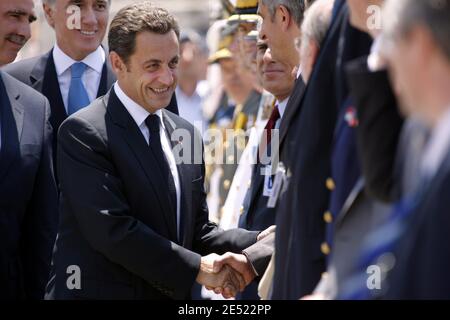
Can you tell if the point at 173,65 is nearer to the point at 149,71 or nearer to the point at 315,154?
the point at 149,71

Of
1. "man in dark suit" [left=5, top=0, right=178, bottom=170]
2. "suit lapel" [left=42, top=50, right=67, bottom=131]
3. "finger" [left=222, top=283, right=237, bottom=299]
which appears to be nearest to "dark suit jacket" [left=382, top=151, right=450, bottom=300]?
"finger" [left=222, top=283, right=237, bottom=299]

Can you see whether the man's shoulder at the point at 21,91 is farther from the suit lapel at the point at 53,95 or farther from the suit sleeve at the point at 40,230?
the suit lapel at the point at 53,95

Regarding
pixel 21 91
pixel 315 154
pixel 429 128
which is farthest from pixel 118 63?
pixel 429 128

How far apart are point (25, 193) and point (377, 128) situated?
272cm

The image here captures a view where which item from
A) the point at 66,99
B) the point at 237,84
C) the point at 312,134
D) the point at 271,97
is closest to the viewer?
the point at 312,134

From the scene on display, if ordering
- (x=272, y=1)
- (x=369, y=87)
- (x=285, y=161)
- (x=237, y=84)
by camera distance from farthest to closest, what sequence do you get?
(x=237, y=84) < (x=272, y=1) < (x=285, y=161) < (x=369, y=87)

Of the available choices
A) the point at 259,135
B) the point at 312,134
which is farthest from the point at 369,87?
the point at 259,135

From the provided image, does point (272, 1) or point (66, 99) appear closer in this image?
point (272, 1)

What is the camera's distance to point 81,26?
6426mm

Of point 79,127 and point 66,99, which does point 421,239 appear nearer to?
point 79,127

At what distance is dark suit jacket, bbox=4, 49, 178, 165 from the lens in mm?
6176

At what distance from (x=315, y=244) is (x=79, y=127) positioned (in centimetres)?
153
